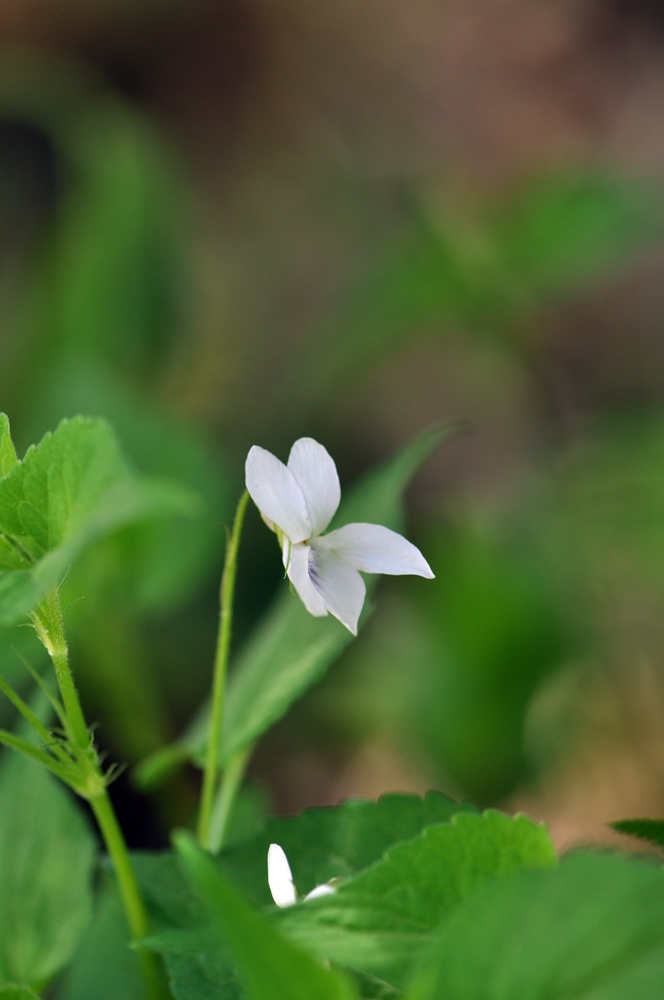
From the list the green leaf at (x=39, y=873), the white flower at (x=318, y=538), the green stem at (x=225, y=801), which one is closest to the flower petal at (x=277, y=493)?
the white flower at (x=318, y=538)

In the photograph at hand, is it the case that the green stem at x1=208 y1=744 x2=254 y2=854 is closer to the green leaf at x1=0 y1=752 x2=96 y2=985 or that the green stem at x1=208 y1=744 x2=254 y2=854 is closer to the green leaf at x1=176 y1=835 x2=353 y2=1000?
the green leaf at x1=0 y1=752 x2=96 y2=985

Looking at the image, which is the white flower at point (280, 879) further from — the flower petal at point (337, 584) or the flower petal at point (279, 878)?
the flower petal at point (337, 584)

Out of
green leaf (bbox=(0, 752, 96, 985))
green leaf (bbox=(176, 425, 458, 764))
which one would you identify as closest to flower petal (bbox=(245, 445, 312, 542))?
green leaf (bbox=(176, 425, 458, 764))

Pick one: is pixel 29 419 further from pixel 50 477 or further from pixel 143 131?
pixel 50 477

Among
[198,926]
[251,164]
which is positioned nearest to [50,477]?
[198,926]

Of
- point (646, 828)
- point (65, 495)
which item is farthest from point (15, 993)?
point (646, 828)

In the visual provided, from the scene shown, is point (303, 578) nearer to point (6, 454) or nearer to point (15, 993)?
point (6, 454)
